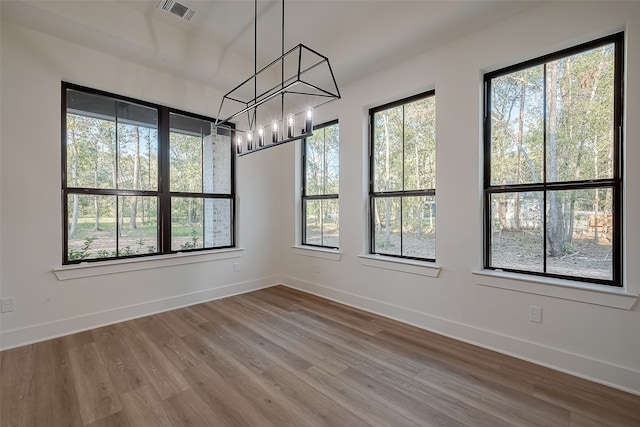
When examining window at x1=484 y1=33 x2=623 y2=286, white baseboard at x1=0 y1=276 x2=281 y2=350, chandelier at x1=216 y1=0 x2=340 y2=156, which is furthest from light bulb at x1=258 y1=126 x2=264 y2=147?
white baseboard at x1=0 y1=276 x2=281 y2=350

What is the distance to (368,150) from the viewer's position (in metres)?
3.77

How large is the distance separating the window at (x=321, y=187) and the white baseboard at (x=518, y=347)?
1.09 m

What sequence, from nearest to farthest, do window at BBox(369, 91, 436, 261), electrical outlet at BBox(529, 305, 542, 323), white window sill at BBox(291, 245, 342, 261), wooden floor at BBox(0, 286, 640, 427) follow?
wooden floor at BBox(0, 286, 640, 427)
electrical outlet at BBox(529, 305, 542, 323)
window at BBox(369, 91, 436, 261)
white window sill at BBox(291, 245, 342, 261)

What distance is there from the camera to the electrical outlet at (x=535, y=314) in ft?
7.91

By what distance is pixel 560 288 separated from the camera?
2.31 metres

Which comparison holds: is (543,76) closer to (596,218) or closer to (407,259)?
(596,218)

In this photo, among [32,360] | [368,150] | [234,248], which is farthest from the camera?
[234,248]

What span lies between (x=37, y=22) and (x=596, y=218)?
17.0ft

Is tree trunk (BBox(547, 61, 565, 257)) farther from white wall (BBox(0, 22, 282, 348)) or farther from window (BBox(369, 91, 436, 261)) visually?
white wall (BBox(0, 22, 282, 348))

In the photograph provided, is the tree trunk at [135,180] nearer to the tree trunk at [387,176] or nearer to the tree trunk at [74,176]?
the tree trunk at [74,176]

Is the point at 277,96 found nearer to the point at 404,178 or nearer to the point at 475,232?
the point at 404,178

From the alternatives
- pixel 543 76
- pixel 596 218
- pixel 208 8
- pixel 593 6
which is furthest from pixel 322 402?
pixel 208 8

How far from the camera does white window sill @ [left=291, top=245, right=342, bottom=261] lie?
409 centimetres

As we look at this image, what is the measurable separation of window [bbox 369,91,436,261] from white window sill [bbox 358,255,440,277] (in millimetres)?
136
